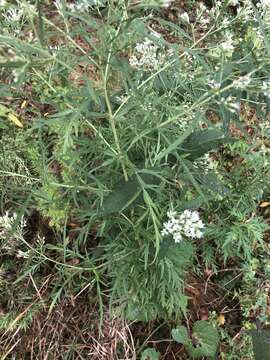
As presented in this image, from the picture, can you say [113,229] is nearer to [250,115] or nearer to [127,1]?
[127,1]

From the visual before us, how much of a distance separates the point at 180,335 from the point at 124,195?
1198 mm

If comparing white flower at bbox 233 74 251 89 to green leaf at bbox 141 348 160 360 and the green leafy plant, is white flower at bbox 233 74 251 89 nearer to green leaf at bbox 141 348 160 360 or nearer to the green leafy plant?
the green leafy plant

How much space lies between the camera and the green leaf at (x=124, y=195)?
194 cm

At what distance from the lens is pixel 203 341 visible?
2.88m

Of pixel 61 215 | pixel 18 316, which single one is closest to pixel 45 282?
pixel 18 316

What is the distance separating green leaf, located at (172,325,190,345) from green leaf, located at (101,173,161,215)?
1.12 m

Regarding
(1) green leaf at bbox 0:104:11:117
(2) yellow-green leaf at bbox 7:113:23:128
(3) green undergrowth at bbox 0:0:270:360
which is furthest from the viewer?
(2) yellow-green leaf at bbox 7:113:23:128

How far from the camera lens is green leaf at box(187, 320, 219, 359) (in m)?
2.84

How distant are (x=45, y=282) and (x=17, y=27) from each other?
1.58 metres

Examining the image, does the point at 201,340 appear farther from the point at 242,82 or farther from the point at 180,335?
the point at 242,82

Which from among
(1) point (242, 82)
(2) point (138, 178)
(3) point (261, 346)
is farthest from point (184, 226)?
(3) point (261, 346)

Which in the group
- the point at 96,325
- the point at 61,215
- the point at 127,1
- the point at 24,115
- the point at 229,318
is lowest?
the point at 229,318

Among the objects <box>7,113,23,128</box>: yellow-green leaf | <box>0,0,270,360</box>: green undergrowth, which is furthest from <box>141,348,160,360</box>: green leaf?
<box>7,113,23,128</box>: yellow-green leaf

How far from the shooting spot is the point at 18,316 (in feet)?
9.40
